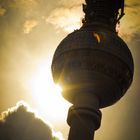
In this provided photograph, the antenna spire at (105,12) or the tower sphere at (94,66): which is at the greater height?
the antenna spire at (105,12)

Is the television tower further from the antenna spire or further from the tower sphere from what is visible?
the antenna spire

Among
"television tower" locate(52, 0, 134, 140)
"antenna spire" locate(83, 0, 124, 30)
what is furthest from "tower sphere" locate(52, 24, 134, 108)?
"antenna spire" locate(83, 0, 124, 30)

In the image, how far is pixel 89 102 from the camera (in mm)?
40625

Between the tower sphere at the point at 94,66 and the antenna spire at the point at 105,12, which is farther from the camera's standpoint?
the antenna spire at the point at 105,12

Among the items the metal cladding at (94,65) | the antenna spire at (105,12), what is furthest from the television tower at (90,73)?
the antenna spire at (105,12)

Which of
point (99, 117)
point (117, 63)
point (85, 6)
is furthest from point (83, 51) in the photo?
point (85, 6)

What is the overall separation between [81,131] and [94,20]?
1746 cm

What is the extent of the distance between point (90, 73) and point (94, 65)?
1133mm

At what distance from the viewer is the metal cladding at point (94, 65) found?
40750mm

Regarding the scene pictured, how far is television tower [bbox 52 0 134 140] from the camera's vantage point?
3988 centimetres

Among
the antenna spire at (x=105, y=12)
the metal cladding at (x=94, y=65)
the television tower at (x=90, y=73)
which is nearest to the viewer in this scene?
the television tower at (x=90, y=73)

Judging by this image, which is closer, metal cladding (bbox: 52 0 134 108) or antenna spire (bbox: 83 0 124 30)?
metal cladding (bbox: 52 0 134 108)

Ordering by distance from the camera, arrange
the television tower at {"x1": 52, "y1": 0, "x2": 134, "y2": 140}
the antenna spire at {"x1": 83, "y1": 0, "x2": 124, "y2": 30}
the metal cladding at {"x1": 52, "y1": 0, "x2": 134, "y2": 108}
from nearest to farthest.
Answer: the television tower at {"x1": 52, "y1": 0, "x2": 134, "y2": 140}, the metal cladding at {"x1": 52, "y1": 0, "x2": 134, "y2": 108}, the antenna spire at {"x1": 83, "y1": 0, "x2": 124, "y2": 30}

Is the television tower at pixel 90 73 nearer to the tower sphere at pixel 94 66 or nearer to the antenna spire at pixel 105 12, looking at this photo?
the tower sphere at pixel 94 66
